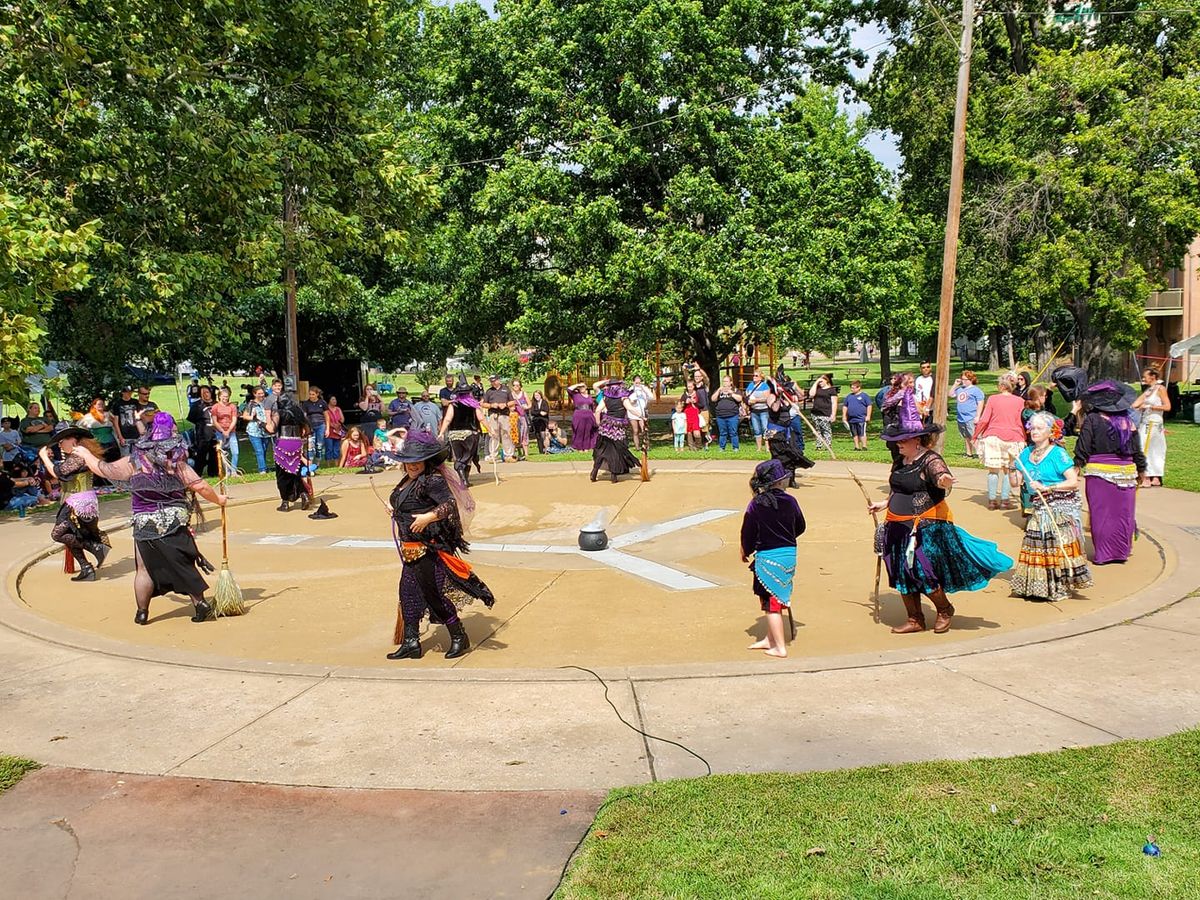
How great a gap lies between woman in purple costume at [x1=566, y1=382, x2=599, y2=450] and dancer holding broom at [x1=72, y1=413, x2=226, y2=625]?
11425mm

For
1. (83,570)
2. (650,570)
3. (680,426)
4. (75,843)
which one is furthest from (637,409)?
(75,843)

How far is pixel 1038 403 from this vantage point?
1082 centimetres

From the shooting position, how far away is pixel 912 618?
801cm

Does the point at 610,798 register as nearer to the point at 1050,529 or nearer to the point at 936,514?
the point at 936,514

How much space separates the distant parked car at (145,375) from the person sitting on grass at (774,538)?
21.9m

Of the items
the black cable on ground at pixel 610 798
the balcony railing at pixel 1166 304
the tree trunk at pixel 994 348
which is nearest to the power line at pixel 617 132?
the black cable on ground at pixel 610 798

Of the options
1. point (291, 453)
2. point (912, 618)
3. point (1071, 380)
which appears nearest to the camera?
point (912, 618)

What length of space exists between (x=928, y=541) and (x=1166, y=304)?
4333cm

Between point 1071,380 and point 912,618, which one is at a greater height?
point 1071,380

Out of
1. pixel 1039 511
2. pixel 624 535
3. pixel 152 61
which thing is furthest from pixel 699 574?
pixel 152 61

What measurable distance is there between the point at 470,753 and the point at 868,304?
19.3 metres

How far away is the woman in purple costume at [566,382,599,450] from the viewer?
1980 cm

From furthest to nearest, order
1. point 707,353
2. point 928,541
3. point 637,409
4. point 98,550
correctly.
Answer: point 707,353
point 637,409
point 98,550
point 928,541

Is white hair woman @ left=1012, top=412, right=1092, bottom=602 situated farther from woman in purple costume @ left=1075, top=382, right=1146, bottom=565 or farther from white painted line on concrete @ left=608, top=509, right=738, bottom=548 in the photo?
white painted line on concrete @ left=608, top=509, right=738, bottom=548
